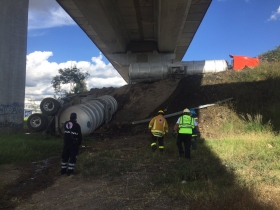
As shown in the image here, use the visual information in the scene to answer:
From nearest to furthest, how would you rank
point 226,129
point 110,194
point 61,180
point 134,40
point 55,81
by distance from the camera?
point 110,194 < point 61,180 < point 226,129 < point 134,40 < point 55,81

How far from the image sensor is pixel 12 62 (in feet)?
47.7

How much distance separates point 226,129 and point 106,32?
11459 mm

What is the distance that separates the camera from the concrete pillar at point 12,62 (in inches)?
556

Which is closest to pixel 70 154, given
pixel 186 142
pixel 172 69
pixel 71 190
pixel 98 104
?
Answer: pixel 71 190

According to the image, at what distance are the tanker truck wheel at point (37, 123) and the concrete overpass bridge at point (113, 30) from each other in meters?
1.02

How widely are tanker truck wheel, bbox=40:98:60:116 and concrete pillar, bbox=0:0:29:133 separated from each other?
76.2 inches

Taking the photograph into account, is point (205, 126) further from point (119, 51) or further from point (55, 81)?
point (55, 81)

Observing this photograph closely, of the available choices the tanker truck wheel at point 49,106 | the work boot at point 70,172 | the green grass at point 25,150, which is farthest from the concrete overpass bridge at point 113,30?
the work boot at point 70,172

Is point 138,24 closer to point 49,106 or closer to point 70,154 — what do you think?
point 49,106

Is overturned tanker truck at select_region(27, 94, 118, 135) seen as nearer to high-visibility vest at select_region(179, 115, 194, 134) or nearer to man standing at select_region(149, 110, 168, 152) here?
man standing at select_region(149, 110, 168, 152)

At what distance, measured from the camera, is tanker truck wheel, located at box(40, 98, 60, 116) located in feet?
44.9

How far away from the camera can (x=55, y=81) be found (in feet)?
122

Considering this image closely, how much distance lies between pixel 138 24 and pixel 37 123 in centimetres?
1194

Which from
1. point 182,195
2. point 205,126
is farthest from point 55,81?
point 182,195
